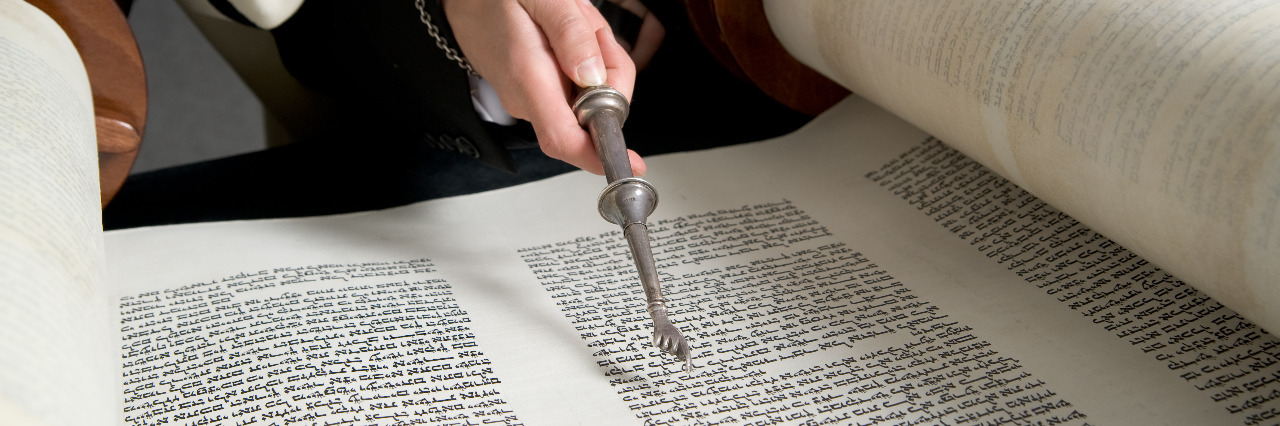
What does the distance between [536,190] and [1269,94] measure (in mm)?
569

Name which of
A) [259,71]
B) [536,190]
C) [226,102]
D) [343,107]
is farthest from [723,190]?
[226,102]

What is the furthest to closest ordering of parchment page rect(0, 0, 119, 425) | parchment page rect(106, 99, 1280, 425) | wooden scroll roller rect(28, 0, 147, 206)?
wooden scroll roller rect(28, 0, 147, 206) < parchment page rect(106, 99, 1280, 425) < parchment page rect(0, 0, 119, 425)

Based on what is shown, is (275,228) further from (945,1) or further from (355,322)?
(945,1)

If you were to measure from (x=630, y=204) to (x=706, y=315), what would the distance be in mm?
119

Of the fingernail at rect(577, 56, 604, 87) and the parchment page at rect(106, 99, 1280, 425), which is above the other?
the fingernail at rect(577, 56, 604, 87)

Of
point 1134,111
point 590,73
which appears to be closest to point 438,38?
point 590,73

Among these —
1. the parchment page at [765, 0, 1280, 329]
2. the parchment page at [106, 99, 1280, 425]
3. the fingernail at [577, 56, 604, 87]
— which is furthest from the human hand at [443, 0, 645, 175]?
the parchment page at [765, 0, 1280, 329]

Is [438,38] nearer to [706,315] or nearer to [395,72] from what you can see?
[395,72]

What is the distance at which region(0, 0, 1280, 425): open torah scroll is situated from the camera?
55 centimetres

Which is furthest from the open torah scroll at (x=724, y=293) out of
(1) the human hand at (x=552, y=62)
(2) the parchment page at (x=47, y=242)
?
(1) the human hand at (x=552, y=62)

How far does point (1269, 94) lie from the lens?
513 mm

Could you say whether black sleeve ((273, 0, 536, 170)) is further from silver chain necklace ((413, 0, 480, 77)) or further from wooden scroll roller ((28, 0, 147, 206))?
wooden scroll roller ((28, 0, 147, 206))

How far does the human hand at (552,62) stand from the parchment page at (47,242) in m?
0.28

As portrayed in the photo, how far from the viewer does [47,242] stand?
1.70ft
